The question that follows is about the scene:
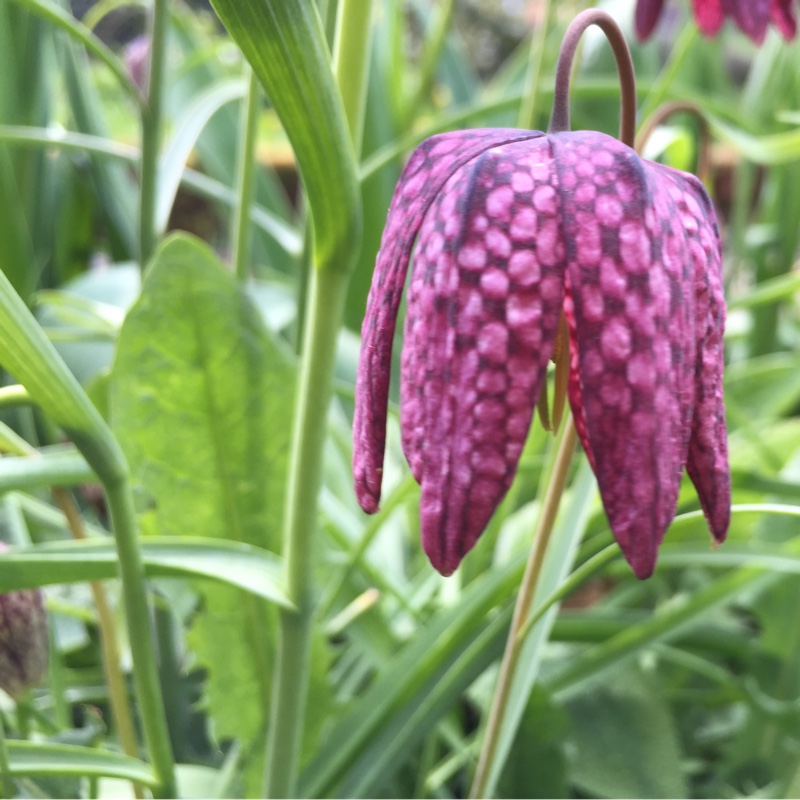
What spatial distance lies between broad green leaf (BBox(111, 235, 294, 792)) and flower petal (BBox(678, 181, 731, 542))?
306 mm

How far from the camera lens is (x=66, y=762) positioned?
413 mm

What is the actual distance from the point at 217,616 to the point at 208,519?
67mm

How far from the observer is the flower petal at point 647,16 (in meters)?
0.64

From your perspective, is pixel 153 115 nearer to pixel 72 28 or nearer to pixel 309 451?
pixel 72 28

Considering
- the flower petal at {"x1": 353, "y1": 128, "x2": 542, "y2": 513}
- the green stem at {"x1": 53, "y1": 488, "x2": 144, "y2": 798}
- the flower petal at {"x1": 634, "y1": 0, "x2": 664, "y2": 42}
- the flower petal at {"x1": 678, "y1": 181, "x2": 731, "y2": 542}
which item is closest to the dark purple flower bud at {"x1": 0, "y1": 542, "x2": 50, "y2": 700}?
the green stem at {"x1": 53, "y1": 488, "x2": 144, "y2": 798}

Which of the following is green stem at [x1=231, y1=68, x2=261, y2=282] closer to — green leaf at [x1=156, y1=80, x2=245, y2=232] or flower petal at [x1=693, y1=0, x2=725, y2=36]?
green leaf at [x1=156, y1=80, x2=245, y2=232]

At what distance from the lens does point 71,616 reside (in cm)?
74

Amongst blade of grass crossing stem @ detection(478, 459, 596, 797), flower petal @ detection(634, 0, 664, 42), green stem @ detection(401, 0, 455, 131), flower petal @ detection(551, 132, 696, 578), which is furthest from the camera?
green stem @ detection(401, 0, 455, 131)

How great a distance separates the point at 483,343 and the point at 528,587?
20cm

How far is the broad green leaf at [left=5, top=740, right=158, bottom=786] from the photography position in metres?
0.40

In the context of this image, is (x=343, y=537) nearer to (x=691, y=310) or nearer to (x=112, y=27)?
(x=691, y=310)

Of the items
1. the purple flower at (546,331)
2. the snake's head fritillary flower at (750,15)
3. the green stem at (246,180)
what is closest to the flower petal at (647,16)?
the snake's head fritillary flower at (750,15)

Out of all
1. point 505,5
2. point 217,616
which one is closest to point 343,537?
point 217,616

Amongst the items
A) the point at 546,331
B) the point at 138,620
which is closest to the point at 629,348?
the point at 546,331
